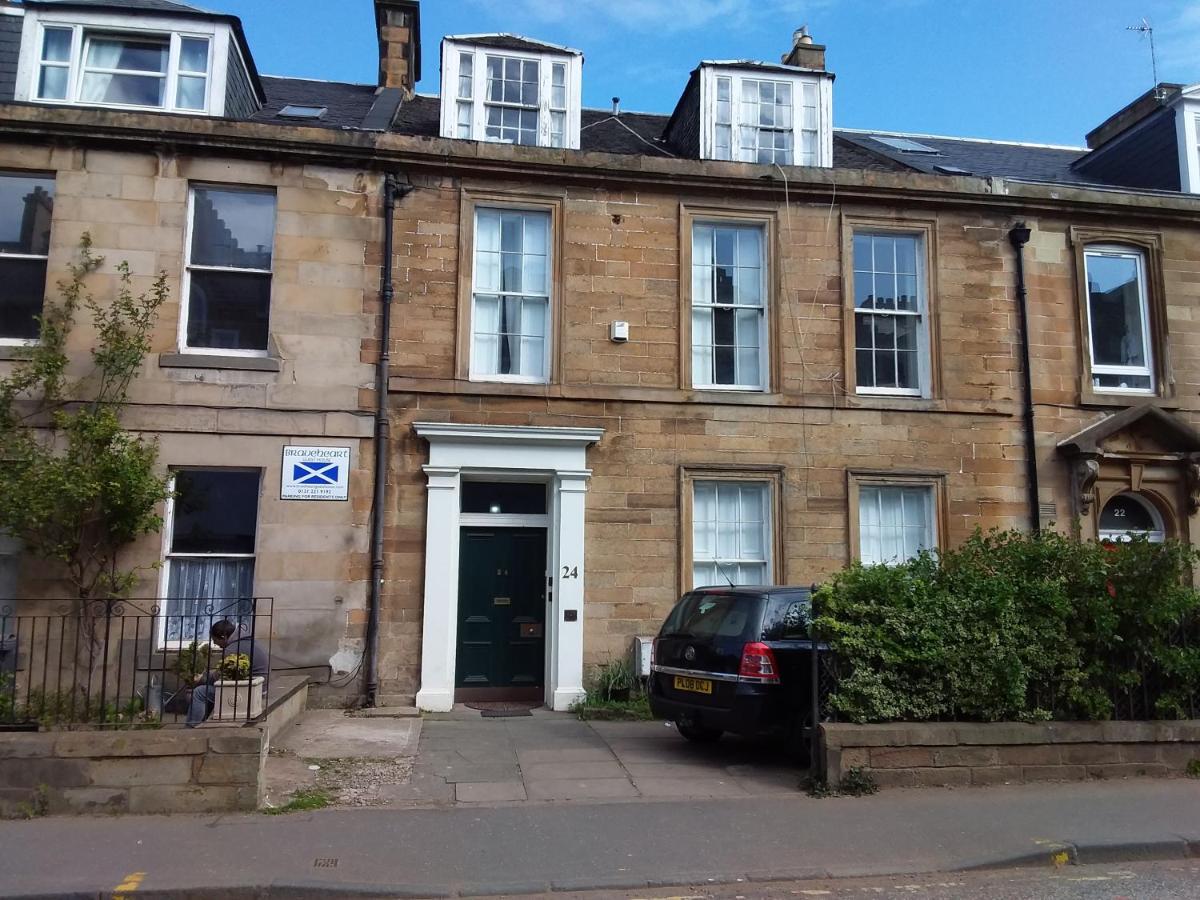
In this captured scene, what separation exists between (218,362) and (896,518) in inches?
337

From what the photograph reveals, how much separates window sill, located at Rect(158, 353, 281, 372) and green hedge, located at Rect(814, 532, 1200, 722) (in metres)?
6.83

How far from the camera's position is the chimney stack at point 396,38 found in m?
15.0

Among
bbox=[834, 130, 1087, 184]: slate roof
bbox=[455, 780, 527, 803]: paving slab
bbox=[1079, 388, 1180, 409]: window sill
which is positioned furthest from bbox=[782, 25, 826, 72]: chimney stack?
bbox=[455, 780, 527, 803]: paving slab

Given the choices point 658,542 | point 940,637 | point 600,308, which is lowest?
point 940,637

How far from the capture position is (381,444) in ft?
36.1

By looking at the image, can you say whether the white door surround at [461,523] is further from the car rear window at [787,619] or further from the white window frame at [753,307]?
the car rear window at [787,619]

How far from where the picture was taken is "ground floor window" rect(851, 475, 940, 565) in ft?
40.0

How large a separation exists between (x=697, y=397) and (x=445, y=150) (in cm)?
433

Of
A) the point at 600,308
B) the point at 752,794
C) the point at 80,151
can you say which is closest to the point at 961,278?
the point at 600,308

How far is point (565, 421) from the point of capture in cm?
1150

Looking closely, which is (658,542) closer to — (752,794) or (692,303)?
(692,303)

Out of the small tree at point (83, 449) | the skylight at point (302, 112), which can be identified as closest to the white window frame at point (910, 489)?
the small tree at point (83, 449)

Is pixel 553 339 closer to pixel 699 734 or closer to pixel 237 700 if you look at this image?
pixel 699 734

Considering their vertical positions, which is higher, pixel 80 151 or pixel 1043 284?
pixel 80 151
